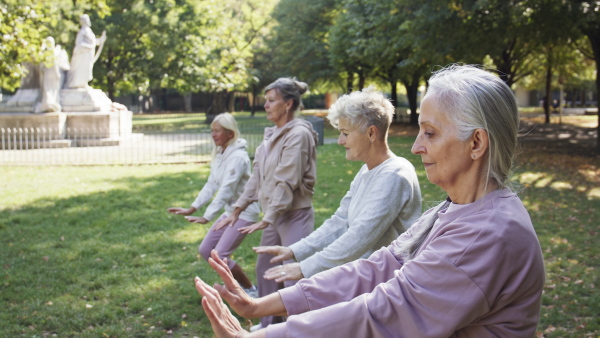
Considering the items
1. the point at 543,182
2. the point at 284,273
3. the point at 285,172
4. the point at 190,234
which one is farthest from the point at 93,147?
the point at 284,273

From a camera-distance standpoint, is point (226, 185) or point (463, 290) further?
point (226, 185)

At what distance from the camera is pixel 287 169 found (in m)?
5.04

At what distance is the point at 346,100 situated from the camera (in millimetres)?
3738

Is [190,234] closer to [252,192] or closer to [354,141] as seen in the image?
[252,192]

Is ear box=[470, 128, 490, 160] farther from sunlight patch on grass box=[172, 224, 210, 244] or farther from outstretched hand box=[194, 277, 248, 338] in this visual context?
sunlight patch on grass box=[172, 224, 210, 244]

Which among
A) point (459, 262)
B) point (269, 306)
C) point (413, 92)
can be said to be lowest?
point (269, 306)

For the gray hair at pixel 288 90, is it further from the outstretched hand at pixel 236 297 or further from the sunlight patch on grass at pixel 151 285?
the outstretched hand at pixel 236 297

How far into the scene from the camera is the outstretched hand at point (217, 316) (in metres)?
1.89

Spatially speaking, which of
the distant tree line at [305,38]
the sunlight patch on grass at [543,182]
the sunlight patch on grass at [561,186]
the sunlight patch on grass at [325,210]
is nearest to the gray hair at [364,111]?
the sunlight patch on grass at [325,210]

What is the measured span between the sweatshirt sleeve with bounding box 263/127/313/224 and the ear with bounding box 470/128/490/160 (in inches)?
123

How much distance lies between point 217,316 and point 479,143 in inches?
38.5

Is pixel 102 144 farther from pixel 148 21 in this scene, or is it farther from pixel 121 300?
pixel 121 300

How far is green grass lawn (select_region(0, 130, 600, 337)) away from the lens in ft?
18.9

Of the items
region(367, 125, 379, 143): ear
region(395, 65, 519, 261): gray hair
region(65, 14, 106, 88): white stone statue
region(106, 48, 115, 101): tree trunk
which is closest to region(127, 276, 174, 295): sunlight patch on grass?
region(367, 125, 379, 143): ear
